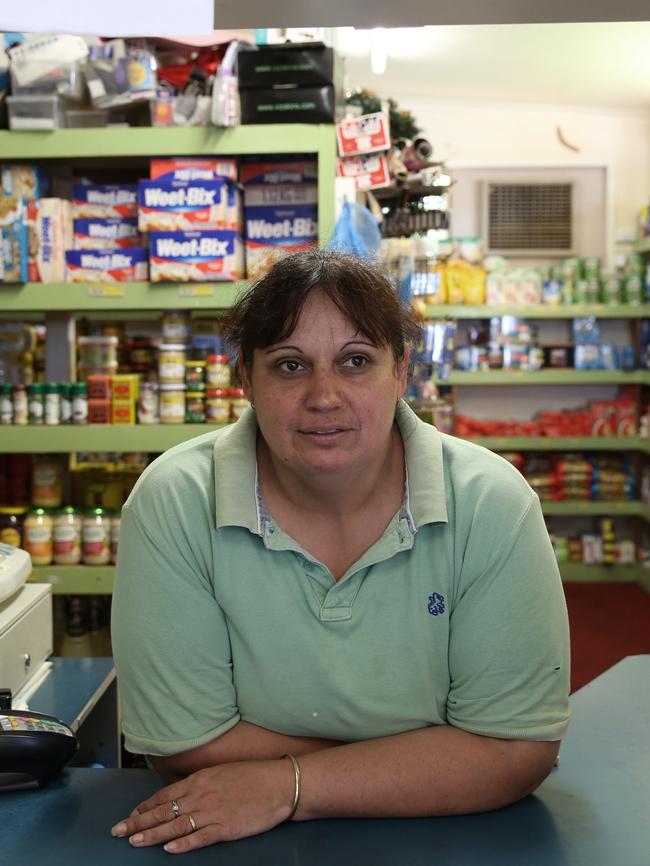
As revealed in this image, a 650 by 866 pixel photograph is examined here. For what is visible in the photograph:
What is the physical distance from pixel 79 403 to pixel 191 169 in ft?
2.93

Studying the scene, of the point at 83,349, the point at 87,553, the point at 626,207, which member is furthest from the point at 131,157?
the point at 626,207

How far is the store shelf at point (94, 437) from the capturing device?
316 cm

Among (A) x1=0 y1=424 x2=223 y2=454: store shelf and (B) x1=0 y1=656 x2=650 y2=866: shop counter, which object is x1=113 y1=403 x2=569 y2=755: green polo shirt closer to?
(B) x1=0 y1=656 x2=650 y2=866: shop counter

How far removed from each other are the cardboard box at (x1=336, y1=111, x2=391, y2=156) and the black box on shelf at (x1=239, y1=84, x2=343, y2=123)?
0.12 m

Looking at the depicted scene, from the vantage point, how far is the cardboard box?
3.21m

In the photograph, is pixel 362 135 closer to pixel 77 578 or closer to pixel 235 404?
pixel 235 404

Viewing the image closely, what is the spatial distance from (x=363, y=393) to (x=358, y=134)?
2127 mm

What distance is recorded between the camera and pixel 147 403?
3225 millimetres

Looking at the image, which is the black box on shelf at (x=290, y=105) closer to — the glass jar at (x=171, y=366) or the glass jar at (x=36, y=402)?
the glass jar at (x=171, y=366)

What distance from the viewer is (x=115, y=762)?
251cm

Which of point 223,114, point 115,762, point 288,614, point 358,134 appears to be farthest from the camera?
point 358,134

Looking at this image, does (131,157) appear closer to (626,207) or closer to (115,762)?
(115,762)

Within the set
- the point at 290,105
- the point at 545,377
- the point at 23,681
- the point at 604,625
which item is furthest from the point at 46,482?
the point at 545,377

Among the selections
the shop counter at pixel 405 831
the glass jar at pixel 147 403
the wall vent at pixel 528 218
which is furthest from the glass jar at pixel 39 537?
the wall vent at pixel 528 218
